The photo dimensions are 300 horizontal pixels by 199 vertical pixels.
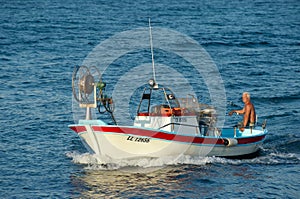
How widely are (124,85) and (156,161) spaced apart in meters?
17.0

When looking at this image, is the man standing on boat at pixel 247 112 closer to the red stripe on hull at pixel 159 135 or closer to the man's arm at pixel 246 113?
the man's arm at pixel 246 113

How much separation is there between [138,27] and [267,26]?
16.0 metres

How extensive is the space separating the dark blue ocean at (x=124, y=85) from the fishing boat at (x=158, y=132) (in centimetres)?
66

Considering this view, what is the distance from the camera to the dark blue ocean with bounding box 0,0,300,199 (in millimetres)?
24625

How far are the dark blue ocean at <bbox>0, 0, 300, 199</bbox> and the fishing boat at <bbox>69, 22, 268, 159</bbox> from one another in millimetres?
662

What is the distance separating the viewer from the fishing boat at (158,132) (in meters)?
25.2

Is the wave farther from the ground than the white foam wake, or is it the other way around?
→ the wave

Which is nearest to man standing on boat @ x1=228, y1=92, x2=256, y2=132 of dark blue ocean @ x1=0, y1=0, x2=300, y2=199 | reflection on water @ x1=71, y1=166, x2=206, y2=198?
dark blue ocean @ x1=0, y1=0, x2=300, y2=199

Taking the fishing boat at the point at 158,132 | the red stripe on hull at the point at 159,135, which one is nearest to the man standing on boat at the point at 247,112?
the fishing boat at the point at 158,132

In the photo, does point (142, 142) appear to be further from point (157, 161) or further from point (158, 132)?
point (157, 161)

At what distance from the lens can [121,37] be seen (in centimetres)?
6381

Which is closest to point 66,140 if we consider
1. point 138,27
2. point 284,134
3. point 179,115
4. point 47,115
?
point 47,115

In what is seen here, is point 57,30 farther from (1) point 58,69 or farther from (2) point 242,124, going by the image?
(2) point 242,124

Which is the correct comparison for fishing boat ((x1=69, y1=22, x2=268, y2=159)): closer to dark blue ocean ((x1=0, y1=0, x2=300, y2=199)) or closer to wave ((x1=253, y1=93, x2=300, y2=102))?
dark blue ocean ((x1=0, y1=0, x2=300, y2=199))
